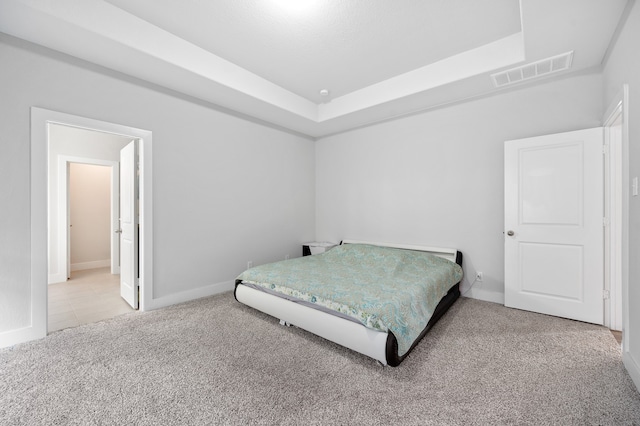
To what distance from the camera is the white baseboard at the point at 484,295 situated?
322 centimetres

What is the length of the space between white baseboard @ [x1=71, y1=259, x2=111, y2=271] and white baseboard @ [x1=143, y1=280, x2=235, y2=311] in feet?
11.4

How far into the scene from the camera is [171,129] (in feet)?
10.5

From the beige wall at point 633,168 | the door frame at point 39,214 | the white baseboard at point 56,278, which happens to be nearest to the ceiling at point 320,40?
the beige wall at point 633,168

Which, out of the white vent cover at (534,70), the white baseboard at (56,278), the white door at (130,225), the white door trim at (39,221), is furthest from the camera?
the white baseboard at (56,278)

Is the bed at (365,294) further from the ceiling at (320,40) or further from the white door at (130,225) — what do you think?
the ceiling at (320,40)

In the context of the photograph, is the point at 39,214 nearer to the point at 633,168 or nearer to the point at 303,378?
the point at 303,378

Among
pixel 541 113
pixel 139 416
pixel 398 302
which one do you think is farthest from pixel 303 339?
pixel 541 113

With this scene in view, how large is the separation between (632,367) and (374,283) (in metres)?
1.75

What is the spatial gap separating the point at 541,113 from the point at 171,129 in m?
4.25

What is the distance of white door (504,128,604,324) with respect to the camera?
2617 millimetres

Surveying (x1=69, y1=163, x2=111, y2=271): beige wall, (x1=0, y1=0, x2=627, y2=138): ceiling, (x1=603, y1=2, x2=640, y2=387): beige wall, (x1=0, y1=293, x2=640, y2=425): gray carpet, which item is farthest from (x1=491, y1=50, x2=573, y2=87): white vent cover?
(x1=69, y1=163, x2=111, y2=271): beige wall

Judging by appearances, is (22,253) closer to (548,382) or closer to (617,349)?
(548,382)

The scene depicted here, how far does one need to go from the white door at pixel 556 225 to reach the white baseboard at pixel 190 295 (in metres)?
3.52

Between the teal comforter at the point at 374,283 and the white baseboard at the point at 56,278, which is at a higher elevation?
the teal comforter at the point at 374,283
